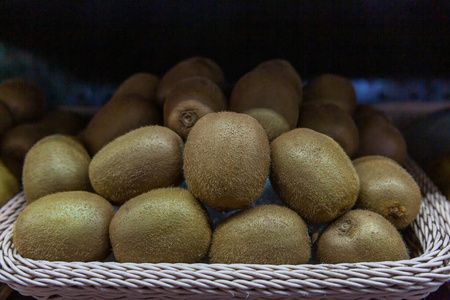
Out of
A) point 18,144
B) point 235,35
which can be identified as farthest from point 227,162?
point 18,144

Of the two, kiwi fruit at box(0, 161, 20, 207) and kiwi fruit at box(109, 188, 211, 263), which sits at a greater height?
kiwi fruit at box(109, 188, 211, 263)

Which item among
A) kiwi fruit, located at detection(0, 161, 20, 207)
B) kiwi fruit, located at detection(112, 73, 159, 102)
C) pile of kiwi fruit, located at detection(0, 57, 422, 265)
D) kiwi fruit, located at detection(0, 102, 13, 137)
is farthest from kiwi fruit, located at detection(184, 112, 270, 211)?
kiwi fruit, located at detection(0, 102, 13, 137)

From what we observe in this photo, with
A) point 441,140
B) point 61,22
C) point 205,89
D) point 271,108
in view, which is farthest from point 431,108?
point 61,22

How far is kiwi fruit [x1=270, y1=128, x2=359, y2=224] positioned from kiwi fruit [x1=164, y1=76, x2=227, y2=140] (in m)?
0.20

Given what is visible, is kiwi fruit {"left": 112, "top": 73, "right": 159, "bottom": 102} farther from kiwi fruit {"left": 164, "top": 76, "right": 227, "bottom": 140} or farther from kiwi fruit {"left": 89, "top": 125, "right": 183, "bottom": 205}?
kiwi fruit {"left": 89, "top": 125, "right": 183, "bottom": 205}

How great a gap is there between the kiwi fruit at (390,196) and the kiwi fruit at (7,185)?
868 millimetres

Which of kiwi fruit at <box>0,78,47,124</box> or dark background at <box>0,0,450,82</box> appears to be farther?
kiwi fruit at <box>0,78,47,124</box>

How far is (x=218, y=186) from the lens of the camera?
684 millimetres

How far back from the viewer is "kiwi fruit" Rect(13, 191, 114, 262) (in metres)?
0.71

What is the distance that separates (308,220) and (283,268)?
0.46 feet

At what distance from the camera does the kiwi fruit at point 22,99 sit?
1.11m

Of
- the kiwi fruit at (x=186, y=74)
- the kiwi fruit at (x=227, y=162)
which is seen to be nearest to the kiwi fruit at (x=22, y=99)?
the kiwi fruit at (x=186, y=74)

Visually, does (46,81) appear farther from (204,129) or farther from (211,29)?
(204,129)

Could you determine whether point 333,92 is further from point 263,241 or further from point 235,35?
point 263,241
